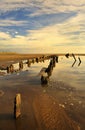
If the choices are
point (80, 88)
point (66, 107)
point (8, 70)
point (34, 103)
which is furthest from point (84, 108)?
point (8, 70)

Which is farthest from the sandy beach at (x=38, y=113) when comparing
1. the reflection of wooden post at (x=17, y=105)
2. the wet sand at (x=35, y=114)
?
the reflection of wooden post at (x=17, y=105)

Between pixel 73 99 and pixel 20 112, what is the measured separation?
630cm

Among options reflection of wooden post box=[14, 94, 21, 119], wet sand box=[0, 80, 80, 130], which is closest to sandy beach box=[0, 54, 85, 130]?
wet sand box=[0, 80, 80, 130]

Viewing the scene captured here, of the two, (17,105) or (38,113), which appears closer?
(17,105)

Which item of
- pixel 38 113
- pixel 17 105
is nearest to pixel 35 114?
pixel 38 113

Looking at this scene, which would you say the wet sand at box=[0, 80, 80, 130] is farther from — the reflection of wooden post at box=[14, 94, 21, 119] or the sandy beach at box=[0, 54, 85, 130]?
the reflection of wooden post at box=[14, 94, 21, 119]

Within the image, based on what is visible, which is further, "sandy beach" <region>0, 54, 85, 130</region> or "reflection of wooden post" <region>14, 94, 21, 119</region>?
"reflection of wooden post" <region>14, 94, 21, 119</region>

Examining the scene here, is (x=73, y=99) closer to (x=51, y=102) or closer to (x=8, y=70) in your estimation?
(x=51, y=102)

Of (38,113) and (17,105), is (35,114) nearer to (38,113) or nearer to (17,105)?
(38,113)

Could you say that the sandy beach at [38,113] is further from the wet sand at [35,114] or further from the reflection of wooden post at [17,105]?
the reflection of wooden post at [17,105]

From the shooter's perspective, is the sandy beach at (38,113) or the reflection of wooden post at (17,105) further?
the reflection of wooden post at (17,105)

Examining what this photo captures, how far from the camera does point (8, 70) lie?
40.2m

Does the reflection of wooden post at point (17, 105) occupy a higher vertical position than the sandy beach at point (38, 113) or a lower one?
higher

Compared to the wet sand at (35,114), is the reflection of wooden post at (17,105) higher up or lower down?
higher up
